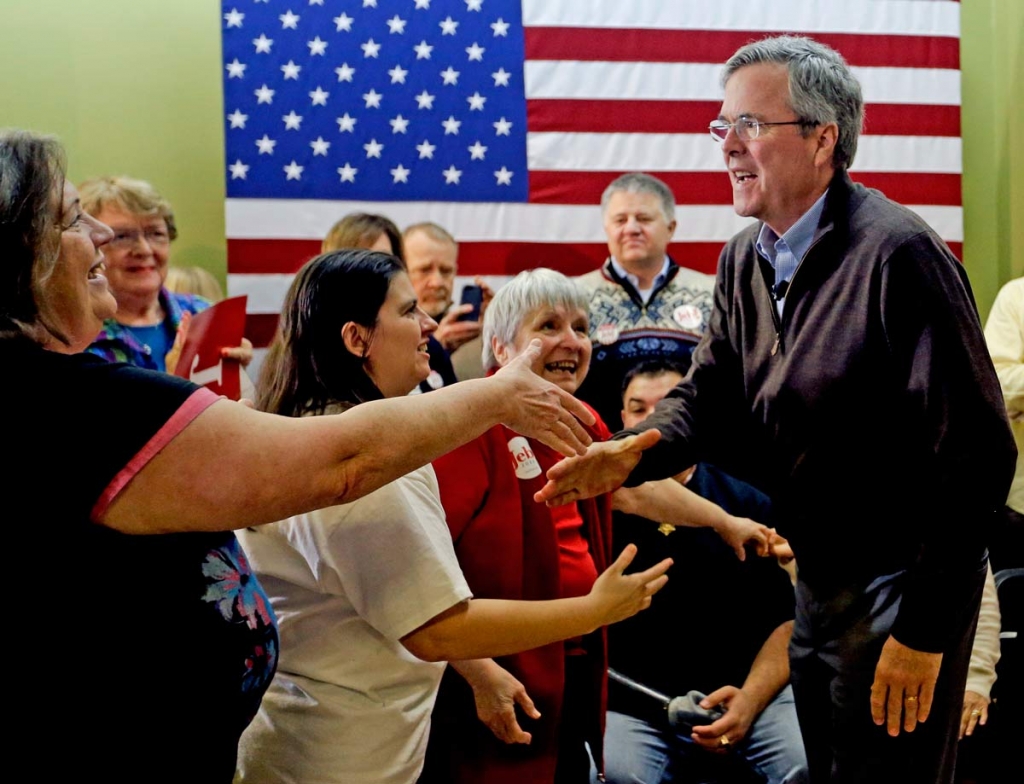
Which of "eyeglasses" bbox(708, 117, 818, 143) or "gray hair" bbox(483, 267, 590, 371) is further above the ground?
"eyeglasses" bbox(708, 117, 818, 143)

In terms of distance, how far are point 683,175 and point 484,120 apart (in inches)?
37.7

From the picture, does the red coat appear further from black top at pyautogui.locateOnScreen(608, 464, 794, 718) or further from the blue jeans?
black top at pyautogui.locateOnScreen(608, 464, 794, 718)

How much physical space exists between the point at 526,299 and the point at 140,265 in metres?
1.27

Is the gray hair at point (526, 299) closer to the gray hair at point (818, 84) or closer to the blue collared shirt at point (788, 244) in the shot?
the blue collared shirt at point (788, 244)

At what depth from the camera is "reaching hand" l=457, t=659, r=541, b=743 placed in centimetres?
221

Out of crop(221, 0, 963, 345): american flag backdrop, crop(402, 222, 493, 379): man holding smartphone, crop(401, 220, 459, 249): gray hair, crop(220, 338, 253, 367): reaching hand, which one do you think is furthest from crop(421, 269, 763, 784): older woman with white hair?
crop(221, 0, 963, 345): american flag backdrop

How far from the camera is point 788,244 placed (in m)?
2.20

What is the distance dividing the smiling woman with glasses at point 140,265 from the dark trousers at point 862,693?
6.23ft

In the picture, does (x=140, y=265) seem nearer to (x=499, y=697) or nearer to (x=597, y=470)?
(x=597, y=470)

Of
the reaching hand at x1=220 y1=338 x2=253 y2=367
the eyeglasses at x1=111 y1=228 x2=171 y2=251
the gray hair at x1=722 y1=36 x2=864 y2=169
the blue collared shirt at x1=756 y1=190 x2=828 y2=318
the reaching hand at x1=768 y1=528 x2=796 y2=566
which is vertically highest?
the gray hair at x1=722 y1=36 x2=864 y2=169

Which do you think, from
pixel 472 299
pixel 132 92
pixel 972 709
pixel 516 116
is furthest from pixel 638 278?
pixel 132 92

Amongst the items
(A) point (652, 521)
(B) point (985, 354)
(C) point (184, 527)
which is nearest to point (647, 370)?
(A) point (652, 521)

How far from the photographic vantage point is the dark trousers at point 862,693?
1988mm

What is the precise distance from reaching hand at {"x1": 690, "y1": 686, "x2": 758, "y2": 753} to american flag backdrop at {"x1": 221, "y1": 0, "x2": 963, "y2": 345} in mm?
2279
